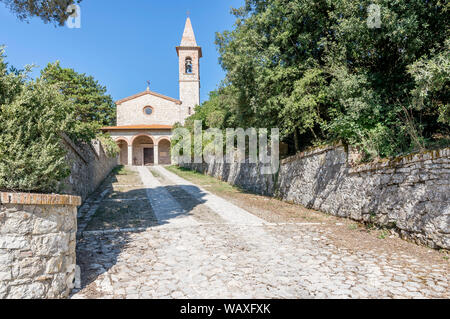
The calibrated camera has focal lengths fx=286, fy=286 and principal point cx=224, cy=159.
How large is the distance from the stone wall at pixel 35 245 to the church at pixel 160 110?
30454 mm

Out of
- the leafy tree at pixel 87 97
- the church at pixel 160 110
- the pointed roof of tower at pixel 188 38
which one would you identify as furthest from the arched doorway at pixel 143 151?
the pointed roof of tower at pixel 188 38

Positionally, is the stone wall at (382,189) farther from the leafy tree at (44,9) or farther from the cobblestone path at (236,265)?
the leafy tree at (44,9)

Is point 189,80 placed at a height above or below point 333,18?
above

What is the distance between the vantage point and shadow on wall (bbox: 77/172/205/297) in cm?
380

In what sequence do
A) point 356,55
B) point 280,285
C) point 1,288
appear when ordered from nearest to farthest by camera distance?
point 1,288 < point 280,285 < point 356,55

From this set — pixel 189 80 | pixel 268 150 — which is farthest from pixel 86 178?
pixel 189 80

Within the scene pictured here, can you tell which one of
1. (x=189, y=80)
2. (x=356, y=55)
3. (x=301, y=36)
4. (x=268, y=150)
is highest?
(x=189, y=80)

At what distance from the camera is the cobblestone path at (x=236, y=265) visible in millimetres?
3106

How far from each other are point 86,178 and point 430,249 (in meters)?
9.86

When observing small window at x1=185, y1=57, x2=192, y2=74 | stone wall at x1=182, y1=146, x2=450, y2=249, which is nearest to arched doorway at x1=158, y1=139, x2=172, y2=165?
small window at x1=185, y1=57, x2=192, y2=74

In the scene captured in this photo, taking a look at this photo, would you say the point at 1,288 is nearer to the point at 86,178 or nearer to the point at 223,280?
the point at 223,280
